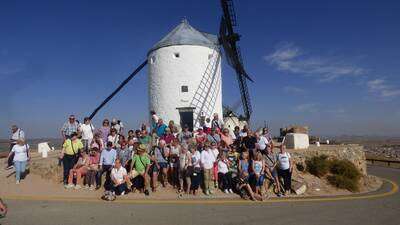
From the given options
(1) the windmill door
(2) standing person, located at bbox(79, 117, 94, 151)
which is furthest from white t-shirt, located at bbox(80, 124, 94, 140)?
(1) the windmill door

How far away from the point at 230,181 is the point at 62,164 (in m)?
6.20

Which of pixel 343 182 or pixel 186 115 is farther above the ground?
pixel 186 115

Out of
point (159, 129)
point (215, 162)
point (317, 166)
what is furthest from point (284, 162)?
point (159, 129)

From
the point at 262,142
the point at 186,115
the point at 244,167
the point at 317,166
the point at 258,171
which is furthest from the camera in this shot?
the point at 186,115

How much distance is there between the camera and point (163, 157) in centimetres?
1136

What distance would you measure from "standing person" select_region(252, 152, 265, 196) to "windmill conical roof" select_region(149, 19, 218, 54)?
1043 cm

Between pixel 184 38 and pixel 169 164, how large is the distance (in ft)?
33.3

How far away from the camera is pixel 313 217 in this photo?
845 cm

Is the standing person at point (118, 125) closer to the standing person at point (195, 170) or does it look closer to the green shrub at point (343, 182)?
the standing person at point (195, 170)

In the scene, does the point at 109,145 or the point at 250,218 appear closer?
the point at 250,218

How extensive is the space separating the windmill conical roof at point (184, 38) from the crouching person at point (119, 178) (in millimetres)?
10551

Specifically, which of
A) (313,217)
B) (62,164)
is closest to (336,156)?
(313,217)

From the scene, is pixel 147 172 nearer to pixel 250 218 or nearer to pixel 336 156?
pixel 250 218

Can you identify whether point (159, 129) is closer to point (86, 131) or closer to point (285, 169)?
point (86, 131)
